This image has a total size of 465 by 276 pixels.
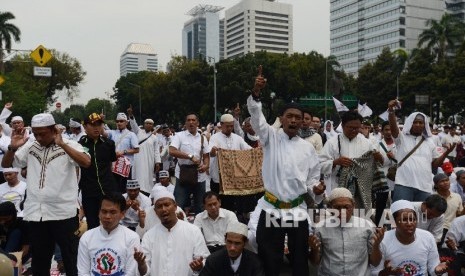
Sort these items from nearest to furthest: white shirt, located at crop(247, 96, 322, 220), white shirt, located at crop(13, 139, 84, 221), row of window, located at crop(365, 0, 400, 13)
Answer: white shirt, located at crop(247, 96, 322, 220) → white shirt, located at crop(13, 139, 84, 221) → row of window, located at crop(365, 0, 400, 13)

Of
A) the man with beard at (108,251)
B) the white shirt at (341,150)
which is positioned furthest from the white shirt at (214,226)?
the man with beard at (108,251)

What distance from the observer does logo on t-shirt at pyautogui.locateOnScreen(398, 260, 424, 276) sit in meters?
5.31

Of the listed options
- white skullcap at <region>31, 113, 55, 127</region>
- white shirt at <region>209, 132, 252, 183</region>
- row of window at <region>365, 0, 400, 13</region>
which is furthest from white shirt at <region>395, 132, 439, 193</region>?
row of window at <region>365, 0, 400, 13</region>

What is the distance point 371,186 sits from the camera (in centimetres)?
645

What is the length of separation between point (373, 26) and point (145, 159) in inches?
4401

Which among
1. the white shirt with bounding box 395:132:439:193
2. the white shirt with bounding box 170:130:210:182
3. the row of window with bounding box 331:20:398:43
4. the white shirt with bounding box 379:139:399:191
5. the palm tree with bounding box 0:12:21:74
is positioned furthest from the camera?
the row of window with bounding box 331:20:398:43

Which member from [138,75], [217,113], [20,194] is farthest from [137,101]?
[20,194]

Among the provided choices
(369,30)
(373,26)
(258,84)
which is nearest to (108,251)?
(258,84)

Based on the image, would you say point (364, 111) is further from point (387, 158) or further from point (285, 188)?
point (285, 188)

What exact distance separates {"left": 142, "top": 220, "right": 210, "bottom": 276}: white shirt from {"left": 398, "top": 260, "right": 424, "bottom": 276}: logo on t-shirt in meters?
1.97

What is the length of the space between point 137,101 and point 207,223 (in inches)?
2494

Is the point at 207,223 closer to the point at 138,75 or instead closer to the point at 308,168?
the point at 308,168

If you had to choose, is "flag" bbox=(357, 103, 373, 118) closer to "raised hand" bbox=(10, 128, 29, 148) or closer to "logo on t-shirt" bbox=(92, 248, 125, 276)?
"logo on t-shirt" bbox=(92, 248, 125, 276)

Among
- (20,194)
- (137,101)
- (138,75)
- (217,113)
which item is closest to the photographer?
(20,194)
